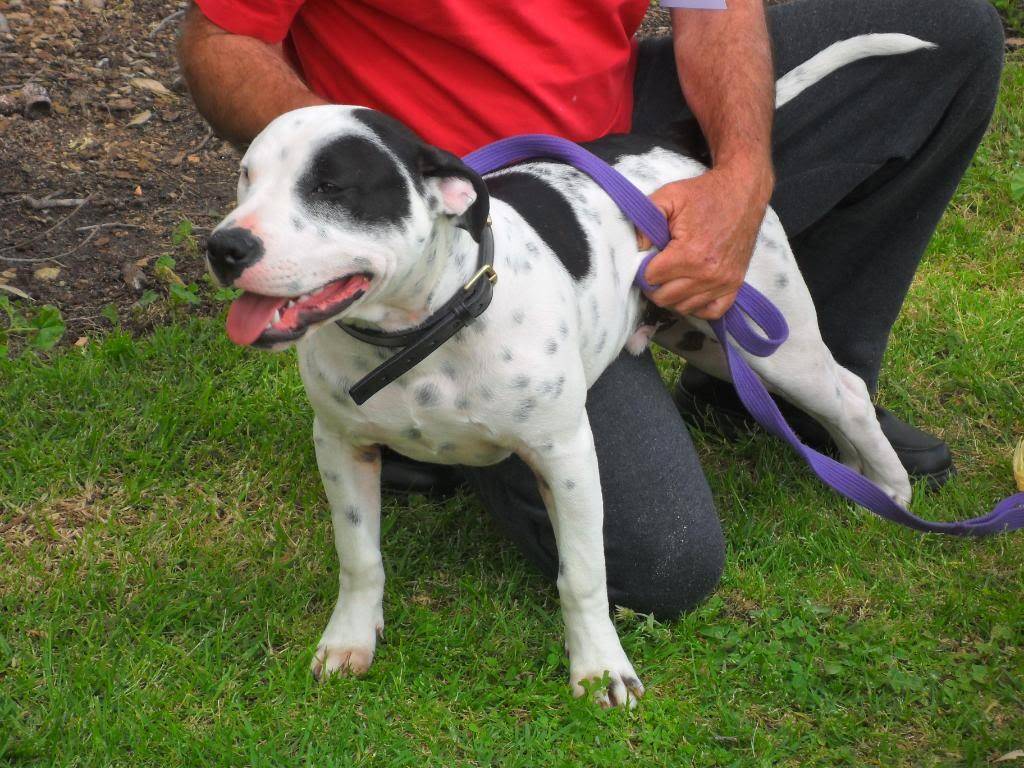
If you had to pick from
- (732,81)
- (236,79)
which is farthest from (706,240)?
(236,79)

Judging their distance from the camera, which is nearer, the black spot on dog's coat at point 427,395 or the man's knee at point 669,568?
the black spot on dog's coat at point 427,395

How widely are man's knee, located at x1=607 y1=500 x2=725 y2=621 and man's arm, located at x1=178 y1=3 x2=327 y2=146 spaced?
1.45 meters

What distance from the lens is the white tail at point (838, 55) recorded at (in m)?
3.43

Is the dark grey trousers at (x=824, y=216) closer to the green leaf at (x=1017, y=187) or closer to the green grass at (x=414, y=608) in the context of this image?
the green grass at (x=414, y=608)

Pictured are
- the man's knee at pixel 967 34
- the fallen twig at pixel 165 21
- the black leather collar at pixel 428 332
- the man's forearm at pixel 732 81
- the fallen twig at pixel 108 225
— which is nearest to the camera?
the black leather collar at pixel 428 332

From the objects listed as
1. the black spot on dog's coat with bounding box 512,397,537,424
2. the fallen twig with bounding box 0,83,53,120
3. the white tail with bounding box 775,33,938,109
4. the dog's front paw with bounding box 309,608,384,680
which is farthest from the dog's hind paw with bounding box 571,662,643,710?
the fallen twig with bounding box 0,83,53,120

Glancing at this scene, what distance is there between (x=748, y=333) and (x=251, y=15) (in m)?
1.60

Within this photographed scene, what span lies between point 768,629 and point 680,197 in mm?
1173

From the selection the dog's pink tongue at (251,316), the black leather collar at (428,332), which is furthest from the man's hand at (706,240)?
the dog's pink tongue at (251,316)

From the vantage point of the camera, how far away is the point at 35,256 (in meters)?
4.57

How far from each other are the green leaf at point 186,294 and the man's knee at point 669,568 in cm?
197

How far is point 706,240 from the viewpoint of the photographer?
315 centimetres

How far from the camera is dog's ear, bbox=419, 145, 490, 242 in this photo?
7.82 ft

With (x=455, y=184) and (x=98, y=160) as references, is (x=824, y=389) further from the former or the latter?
(x=98, y=160)
